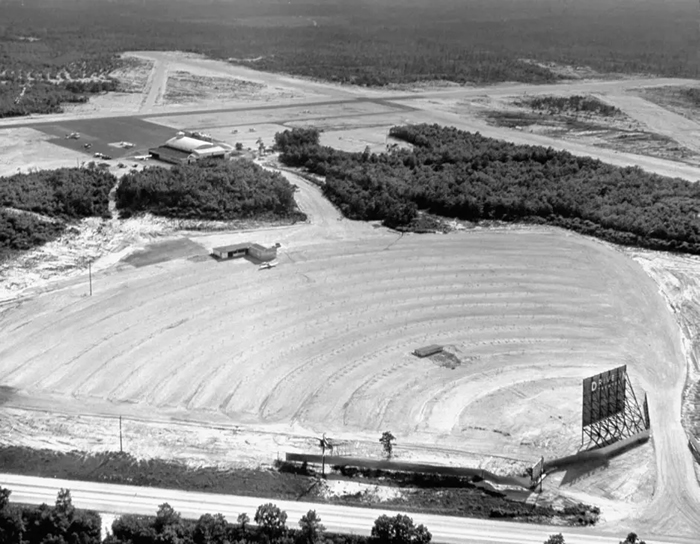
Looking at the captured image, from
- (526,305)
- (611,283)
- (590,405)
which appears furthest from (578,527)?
(611,283)

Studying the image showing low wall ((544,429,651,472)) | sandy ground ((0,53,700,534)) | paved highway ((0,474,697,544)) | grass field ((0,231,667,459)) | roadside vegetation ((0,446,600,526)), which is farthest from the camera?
grass field ((0,231,667,459))

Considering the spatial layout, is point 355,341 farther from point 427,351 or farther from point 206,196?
point 206,196

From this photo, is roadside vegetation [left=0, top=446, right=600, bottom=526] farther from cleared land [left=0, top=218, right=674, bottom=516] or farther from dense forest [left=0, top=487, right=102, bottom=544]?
dense forest [left=0, top=487, right=102, bottom=544]

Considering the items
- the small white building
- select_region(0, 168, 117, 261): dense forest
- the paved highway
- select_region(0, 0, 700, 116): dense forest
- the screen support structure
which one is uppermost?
select_region(0, 0, 700, 116): dense forest

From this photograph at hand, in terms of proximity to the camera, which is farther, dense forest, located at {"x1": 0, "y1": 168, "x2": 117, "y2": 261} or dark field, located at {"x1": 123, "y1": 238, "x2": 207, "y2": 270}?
dense forest, located at {"x1": 0, "y1": 168, "x2": 117, "y2": 261}

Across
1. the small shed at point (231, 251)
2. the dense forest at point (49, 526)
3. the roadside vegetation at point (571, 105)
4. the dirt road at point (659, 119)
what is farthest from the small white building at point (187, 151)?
the roadside vegetation at point (571, 105)

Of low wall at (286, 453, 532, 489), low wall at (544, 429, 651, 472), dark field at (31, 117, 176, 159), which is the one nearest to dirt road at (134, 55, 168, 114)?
dark field at (31, 117, 176, 159)

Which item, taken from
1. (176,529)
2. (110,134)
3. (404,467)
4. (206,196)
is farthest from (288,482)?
(110,134)

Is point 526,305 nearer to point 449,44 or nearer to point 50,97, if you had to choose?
point 50,97
